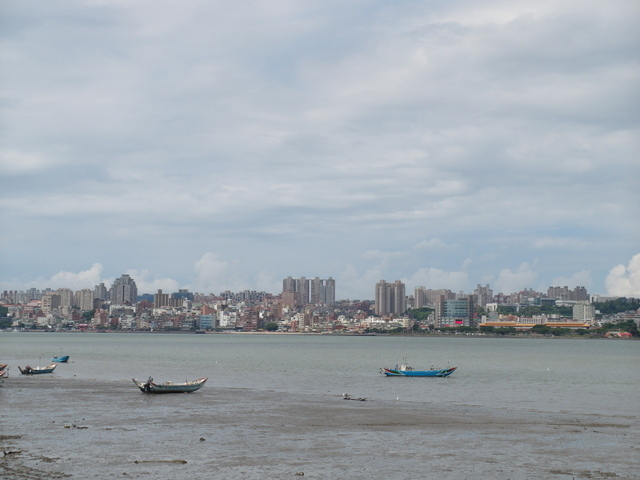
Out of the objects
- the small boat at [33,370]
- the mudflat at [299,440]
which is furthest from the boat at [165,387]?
the small boat at [33,370]

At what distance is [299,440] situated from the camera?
3756cm

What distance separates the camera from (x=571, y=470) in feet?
102

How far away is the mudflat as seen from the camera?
30.4 meters

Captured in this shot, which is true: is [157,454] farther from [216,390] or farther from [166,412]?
[216,390]

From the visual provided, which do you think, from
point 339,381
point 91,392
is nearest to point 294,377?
point 339,381

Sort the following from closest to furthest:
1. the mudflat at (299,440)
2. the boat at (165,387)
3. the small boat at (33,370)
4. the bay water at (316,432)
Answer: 1. the mudflat at (299,440)
2. the bay water at (316,432)
3. the boat at (165,387)
4. the small boat at (33,370)

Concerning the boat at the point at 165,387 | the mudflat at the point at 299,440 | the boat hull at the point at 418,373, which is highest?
the boat at the point at 165,387

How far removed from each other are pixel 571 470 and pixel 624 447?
690cm

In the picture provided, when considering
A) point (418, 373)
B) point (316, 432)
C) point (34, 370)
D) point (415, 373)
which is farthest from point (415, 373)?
point (316, 432)

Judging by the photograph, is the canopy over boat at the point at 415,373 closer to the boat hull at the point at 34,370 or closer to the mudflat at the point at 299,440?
the mudflat at the point at 299,440

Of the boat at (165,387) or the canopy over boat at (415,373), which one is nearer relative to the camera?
the boat at (165,387)

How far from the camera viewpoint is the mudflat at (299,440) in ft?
99.7

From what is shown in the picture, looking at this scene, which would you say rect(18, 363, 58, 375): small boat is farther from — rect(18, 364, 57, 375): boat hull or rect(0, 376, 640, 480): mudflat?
rect(0, 376, 640, 480): mudflat

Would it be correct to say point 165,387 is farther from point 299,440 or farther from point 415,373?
point 415,373
